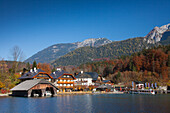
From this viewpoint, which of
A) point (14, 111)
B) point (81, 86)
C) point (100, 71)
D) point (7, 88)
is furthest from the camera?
point (100, 71)

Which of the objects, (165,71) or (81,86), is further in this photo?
(165,71)

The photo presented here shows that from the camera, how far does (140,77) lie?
101125 millimetres

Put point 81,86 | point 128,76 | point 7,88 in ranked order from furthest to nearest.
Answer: point 128,76 → point 81,86 → point 7,88

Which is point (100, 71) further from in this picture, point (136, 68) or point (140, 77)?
point (140, 77)

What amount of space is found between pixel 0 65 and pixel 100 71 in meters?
85.9

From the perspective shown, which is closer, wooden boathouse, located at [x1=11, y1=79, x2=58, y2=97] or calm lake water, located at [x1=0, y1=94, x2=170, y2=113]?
calm lake water, located at [x1=0, y1=94, x2=170, y2=113]

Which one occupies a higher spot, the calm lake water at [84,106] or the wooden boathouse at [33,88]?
the wooden boathouse at [33,88]

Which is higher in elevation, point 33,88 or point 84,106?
point 33,88

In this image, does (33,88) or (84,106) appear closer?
(84,106)

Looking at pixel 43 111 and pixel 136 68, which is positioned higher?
pixel 136 68

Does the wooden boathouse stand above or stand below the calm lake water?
above

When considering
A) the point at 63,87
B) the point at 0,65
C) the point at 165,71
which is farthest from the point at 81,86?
the point at 165,71

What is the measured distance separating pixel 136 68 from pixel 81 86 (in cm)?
4227

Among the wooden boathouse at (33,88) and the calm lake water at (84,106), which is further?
the wooden boathouse at (33,88)
